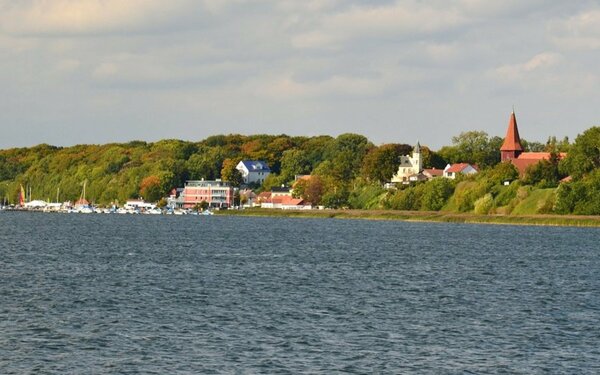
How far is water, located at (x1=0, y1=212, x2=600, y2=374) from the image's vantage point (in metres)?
33.3

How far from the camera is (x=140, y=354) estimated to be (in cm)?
3394

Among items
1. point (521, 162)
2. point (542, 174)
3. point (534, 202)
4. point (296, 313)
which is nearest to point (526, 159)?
point (521, 162)

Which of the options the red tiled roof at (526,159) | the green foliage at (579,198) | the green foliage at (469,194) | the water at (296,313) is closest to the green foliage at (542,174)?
the green foliage at (469,194)

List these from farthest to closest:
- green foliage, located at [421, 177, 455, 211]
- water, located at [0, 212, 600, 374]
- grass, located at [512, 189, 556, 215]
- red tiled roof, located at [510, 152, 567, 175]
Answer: red tiled roof, located at [510, 152, 567, 175], green foliage, located at [421, 177, 455, 211], grass, located at [512, 189, 556, 215], water, located at [0, 212, 600, 374]

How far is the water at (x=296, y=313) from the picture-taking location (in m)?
33.3

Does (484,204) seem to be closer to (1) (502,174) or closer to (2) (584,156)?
(1) (502,174)

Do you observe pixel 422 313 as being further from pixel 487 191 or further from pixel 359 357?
pixel 487 191

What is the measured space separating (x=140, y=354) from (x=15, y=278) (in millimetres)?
24786

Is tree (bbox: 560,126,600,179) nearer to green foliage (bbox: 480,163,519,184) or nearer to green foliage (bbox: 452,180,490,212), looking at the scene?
green foliage (bbox: 480,163,519,184)

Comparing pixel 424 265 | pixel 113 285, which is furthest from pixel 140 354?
pixel 424 265

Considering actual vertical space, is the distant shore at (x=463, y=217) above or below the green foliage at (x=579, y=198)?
below

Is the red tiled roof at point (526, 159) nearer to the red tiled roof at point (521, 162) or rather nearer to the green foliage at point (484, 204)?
the red tiled roof at point (521, 162)

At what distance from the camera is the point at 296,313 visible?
4353cm

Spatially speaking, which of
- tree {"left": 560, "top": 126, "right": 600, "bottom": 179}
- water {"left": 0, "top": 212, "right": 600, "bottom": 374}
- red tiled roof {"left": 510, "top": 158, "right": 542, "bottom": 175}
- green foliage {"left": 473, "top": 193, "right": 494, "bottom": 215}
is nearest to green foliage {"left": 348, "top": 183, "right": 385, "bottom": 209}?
red tiled roof {"left": 510, "top": 158, "right": 542, "bottom": 175}
